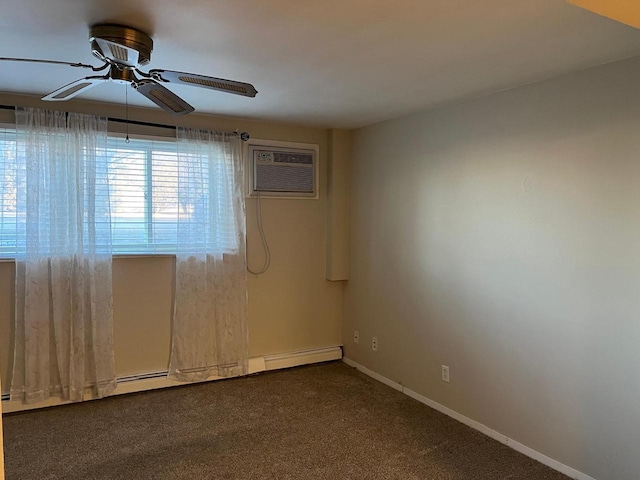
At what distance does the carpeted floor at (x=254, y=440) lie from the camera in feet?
8.70

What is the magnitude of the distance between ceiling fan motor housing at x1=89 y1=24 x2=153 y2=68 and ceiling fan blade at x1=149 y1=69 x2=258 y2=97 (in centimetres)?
10

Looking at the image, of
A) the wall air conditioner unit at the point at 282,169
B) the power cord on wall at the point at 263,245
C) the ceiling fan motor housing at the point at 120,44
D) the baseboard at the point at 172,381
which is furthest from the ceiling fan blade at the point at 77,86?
the baseboard at the point at 172,381

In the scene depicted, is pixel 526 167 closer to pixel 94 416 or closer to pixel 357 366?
pixel 357 366

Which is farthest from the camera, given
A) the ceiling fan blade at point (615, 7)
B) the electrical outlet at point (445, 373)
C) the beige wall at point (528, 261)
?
the electrical outlet at point (445, 373)

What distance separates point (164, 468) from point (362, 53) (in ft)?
8.03

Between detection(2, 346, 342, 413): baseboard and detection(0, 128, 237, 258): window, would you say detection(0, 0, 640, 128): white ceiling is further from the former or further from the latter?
detection(2, 346, 342, 413): baseboard

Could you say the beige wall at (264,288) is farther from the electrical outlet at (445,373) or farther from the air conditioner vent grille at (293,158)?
the electrical outlet at (445,373)

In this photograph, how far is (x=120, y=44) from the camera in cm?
196

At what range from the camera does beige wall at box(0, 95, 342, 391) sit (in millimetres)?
3701

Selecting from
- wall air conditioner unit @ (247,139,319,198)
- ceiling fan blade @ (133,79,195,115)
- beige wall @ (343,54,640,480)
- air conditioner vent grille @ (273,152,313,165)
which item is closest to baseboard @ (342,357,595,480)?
beige wall @ (343,54,640,480)

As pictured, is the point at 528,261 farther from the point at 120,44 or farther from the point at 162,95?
the point at 120,44

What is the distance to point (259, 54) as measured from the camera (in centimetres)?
239

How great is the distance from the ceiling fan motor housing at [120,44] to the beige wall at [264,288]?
1.67 meters

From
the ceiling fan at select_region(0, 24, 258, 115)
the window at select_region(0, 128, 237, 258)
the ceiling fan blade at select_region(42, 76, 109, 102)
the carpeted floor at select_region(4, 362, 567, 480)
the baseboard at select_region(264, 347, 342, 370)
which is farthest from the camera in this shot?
the baseboard at select_region(264, 347, 342, 370)
